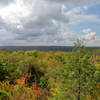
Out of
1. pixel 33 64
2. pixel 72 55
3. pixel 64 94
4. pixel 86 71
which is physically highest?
pixel 72 55

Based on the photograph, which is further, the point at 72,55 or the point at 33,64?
the point at 33,64

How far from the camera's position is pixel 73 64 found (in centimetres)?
595

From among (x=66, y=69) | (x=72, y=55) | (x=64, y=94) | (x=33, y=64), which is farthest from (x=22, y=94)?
(x=33, y=64)

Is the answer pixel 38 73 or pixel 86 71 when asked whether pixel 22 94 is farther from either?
pixel 38 73

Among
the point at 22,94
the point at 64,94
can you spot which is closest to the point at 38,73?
the point at 22,94

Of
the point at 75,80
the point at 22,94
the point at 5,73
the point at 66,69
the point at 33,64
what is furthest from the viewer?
the point at 33,64

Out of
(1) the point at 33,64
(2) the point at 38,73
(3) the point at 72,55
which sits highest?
(3) the point at 72,55

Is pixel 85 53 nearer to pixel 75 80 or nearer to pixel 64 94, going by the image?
pixel 75 80

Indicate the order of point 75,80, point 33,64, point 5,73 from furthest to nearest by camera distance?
point 33,64 < point 5,73 < point 75,80

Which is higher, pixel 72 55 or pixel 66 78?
pixel 72 55

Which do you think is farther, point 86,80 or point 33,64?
point 33,64

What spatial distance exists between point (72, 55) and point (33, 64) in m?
21.3

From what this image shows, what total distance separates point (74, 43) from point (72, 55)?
0.72m

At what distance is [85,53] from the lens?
6.04 metres
